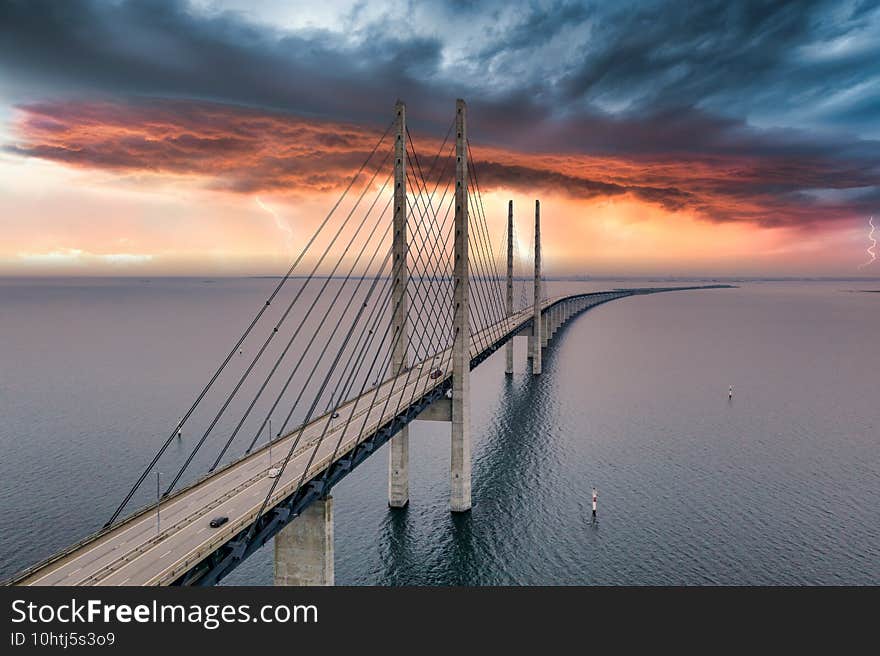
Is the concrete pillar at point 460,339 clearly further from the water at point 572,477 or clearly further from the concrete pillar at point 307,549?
the concrete pillar at point 307,549

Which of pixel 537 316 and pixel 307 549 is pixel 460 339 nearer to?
pixel 307 549

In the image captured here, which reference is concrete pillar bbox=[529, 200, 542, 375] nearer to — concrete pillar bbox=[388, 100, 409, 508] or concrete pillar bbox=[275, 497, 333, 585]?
concrete pillar bbox=[388, 100, 409, 508]

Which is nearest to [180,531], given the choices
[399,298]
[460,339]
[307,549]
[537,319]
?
[307,549]

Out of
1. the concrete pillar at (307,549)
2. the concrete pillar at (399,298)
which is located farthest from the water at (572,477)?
the concrete pillar at (307,549)

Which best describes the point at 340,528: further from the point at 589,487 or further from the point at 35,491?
the point at 35,491

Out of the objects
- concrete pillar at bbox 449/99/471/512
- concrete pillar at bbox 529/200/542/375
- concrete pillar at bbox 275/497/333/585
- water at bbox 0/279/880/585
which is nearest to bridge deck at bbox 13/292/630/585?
concrete pillar at bbox 275/497/333/585

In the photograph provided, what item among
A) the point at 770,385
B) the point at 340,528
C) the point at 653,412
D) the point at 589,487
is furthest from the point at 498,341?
the point at 770,385
